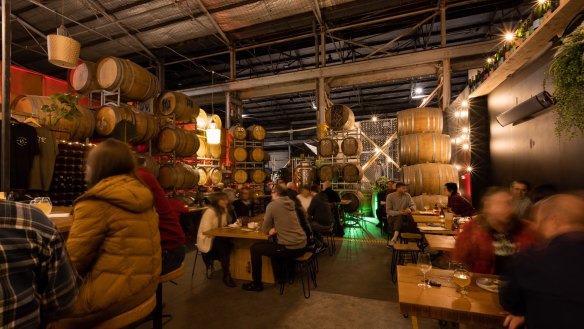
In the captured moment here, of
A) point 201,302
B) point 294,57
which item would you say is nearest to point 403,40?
point 294,57

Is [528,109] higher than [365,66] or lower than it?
lower

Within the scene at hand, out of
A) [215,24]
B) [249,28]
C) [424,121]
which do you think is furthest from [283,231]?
[249,28]

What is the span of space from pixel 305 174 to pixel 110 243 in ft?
26.8

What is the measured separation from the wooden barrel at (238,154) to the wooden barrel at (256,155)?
1.10ft

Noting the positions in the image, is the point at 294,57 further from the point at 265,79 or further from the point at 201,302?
the point at 201,302

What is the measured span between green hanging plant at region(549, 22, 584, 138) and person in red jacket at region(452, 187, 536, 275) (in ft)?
4.30

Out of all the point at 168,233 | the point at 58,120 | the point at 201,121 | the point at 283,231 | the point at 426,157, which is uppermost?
the point at 201,121

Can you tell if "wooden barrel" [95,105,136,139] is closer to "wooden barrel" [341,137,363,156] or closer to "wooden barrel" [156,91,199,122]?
"wooden barrel" [156,91,199,122]

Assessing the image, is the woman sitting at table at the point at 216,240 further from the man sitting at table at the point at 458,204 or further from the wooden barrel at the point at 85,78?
the man sitting at table at the point at 458,204

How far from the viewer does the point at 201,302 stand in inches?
153

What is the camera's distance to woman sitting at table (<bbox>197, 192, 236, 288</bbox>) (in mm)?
4488

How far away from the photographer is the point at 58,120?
4656 millimetres

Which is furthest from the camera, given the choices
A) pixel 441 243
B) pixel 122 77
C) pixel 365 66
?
pixel 365 66

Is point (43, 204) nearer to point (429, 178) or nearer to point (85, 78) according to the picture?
point (85, 78)
